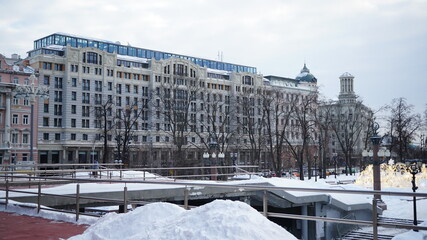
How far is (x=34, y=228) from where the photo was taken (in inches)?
408

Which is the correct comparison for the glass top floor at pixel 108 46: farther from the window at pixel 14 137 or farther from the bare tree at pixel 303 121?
the bare tree at pixel 303 121

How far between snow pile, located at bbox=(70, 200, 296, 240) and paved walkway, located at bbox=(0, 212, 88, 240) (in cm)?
161

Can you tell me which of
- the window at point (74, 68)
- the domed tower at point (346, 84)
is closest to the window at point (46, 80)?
the window at point (74, 68)

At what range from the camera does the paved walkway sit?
31.0 feet

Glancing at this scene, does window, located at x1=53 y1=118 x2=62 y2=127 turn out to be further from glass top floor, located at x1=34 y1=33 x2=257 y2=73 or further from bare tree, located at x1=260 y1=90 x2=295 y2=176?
bare tree, located at x1=260 y1=90 x2=295 y2=176

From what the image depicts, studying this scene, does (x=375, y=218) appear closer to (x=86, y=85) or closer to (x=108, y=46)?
(x=86, y=85)

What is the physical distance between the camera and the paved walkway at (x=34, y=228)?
9.44 m

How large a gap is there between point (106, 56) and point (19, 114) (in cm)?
1858

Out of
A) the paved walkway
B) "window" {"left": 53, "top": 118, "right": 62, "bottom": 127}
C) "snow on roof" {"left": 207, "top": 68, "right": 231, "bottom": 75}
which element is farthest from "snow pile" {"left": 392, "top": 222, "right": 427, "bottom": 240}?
"snow on roof" {"left": 207, "top": 68, "right": 231, "bottom": 75}

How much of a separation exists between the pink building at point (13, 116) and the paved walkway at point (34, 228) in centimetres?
5484

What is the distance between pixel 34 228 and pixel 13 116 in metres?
62.7

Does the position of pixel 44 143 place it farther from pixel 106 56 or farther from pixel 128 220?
pixel 128 220

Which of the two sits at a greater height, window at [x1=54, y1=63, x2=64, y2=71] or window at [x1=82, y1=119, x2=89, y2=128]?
window at [x1=54, y1=63, x2=64, y2=71]

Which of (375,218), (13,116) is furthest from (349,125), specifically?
(375,218)
